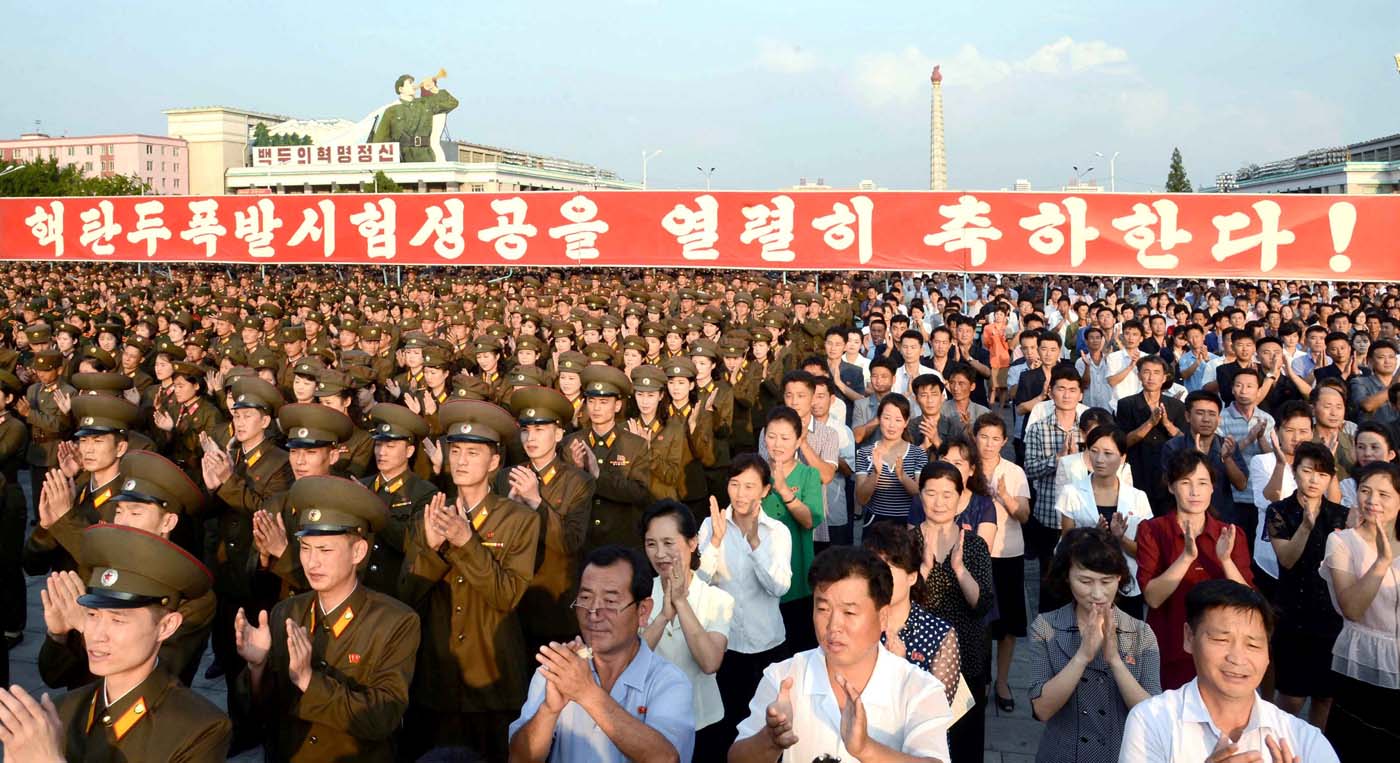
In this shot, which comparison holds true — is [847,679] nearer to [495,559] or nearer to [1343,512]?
[495,559]

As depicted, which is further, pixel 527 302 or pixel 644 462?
pixel 527 302

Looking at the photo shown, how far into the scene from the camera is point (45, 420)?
742 centimetres

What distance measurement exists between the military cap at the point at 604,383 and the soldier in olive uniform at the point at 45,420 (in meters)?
3.79

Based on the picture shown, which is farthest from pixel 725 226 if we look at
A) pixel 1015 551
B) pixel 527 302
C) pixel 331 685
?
pixel 331 685

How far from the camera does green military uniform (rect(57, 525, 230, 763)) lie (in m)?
2.61

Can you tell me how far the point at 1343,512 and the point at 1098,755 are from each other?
1.94 m

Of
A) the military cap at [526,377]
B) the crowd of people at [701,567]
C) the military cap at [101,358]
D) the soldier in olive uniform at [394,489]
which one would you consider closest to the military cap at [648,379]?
the crowd of people at [701,567]

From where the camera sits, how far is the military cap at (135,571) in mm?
2746

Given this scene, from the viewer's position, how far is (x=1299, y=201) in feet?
40.5

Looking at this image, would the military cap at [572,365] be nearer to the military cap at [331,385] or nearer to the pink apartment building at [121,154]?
the military cap at [331,385]

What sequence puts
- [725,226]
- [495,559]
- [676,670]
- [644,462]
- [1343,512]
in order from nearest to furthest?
[676,670] < [495,559] < [1343,512] < [644,462] < [725,226]

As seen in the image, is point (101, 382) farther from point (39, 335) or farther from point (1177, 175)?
point (1177, 175)

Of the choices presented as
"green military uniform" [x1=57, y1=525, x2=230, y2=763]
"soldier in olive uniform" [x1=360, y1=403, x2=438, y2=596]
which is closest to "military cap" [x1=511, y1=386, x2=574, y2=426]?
"soldier in olive uniform" [x1=360, y1=403, x2=438, y2=596]

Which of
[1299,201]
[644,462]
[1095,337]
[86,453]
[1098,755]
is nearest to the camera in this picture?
[1098,755]
